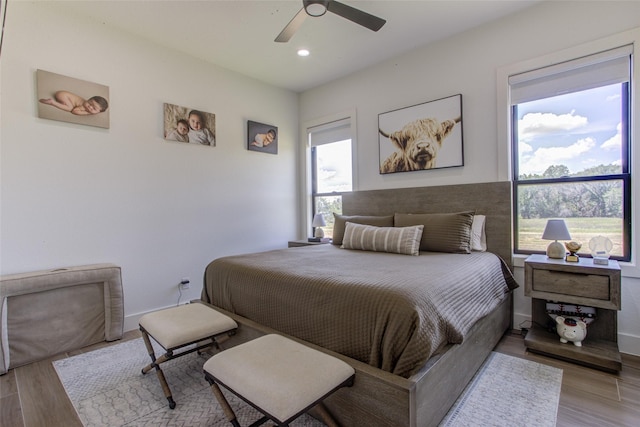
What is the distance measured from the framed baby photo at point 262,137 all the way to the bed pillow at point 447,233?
237cm

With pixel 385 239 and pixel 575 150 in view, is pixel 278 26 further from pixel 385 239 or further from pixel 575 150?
pixel 575 150

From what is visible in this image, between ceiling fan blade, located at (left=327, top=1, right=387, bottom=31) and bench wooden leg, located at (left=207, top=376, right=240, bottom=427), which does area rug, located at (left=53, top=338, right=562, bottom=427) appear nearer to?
bench wooden leg, located at (left=207, top=376, right=240, bottom=427)

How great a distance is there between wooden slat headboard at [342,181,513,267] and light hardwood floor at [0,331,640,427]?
3.27 feet

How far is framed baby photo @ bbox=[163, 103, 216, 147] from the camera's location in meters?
3.26

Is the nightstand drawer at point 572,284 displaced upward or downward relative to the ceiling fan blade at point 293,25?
downward

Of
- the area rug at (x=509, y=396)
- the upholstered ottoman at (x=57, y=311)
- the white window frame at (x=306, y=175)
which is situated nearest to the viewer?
the area rug at (x=509, y=396)

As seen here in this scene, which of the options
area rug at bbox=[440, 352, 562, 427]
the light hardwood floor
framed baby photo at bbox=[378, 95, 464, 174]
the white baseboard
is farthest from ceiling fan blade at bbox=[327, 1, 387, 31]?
the white baseboard

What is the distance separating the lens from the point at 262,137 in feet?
13.7

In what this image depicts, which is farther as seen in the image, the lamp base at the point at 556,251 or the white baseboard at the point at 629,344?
the lamp base at the point at 556,251

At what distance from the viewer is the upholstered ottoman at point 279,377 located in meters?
1.10

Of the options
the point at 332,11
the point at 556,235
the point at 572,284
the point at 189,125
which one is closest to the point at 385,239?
the point at 556,235

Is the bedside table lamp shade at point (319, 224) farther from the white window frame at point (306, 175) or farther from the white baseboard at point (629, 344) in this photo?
the white baseboard at point (629, 344)

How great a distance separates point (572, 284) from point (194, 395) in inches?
105

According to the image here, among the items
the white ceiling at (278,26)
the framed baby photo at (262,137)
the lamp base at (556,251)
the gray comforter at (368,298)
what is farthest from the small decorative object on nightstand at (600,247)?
the framed baby photo at (262,137)
